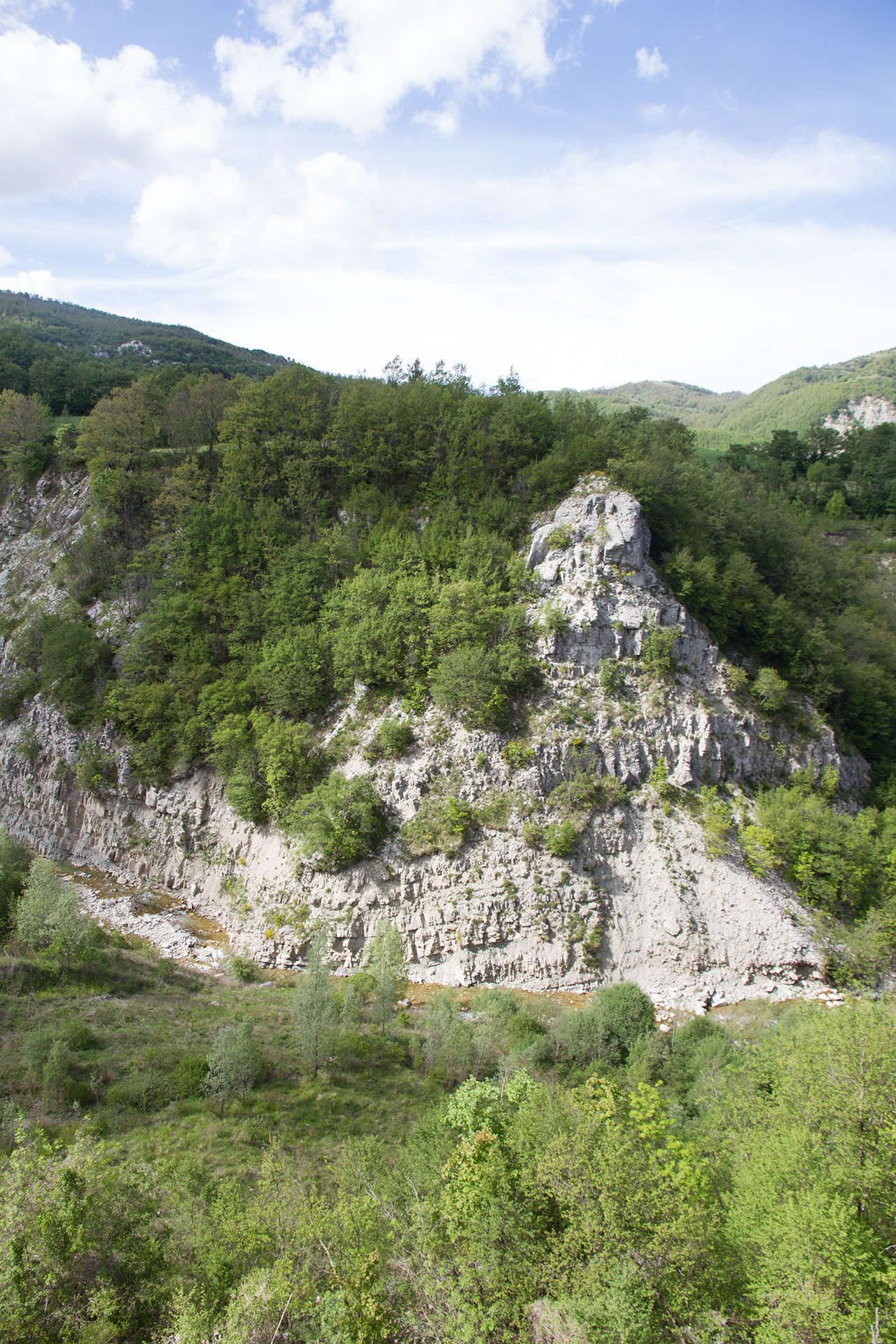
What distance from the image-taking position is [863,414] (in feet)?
333

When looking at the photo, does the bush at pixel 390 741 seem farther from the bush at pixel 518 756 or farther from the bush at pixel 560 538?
the bush at pixel 560 538

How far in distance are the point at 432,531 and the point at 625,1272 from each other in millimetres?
28903

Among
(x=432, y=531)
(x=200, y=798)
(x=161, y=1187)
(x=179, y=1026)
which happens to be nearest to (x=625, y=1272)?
(x=161, y=1187)

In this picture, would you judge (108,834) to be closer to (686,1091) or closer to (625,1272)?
(686,1091)

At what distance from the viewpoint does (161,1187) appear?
12625 millimetres

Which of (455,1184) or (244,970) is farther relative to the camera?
(244,970)

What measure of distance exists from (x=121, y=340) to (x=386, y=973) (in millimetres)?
101669

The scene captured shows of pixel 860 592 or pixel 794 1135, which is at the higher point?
pixel 860 592

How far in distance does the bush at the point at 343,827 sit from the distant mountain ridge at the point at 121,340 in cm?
5541

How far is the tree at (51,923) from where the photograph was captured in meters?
22.2

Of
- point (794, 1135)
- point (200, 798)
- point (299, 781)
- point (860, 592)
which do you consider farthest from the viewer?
point (860, 592)

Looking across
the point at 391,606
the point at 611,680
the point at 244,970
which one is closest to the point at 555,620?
the point at 611,680

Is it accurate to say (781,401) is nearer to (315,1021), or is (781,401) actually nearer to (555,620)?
(555,620)

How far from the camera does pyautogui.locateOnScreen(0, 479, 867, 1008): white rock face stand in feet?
80.6
